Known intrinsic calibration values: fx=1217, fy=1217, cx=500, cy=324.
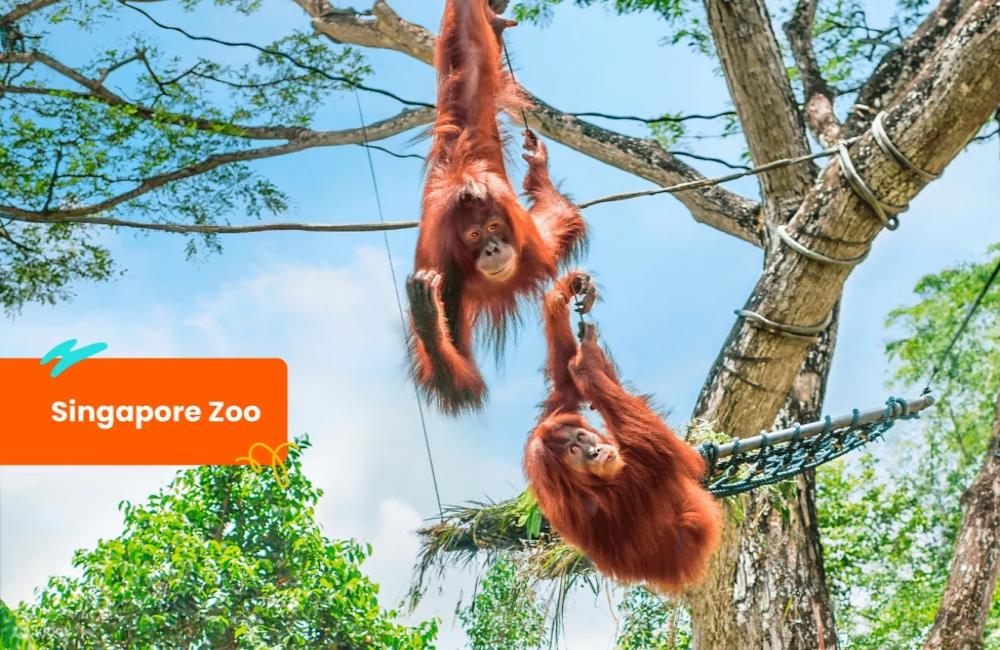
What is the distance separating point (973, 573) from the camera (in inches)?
160

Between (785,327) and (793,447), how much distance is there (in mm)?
577

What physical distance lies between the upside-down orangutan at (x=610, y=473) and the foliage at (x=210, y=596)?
3.15m

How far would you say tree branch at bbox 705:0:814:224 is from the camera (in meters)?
3.73

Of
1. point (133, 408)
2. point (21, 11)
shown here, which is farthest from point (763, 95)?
point (21, 11)

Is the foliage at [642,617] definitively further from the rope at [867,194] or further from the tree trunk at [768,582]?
the rope at [867,194]

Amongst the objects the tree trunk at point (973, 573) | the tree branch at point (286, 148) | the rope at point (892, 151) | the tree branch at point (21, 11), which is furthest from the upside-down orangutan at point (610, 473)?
the tree branch at point (21, 11)

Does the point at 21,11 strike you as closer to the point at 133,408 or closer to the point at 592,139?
the point at 133,408

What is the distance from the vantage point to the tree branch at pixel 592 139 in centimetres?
462

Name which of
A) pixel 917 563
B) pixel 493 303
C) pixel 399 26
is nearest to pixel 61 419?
pixel 399 26

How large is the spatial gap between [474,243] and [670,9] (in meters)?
3.73

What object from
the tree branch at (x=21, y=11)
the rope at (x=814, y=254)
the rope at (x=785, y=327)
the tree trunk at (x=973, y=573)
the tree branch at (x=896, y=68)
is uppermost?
the tree branch at (x=21, y=11)

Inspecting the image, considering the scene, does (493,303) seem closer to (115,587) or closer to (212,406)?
(212,406)

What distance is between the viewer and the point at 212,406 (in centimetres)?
497

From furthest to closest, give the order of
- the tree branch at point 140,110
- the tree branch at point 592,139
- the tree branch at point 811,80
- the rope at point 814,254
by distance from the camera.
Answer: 1. the tree branch at point 140,110
2. the tree branch at point 592,139
3. the tree branch at point 811,80
4. the rope at point 814,254
